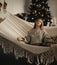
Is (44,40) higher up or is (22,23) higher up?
(22,23)

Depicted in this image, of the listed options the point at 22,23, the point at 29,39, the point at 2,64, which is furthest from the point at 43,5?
the point at 2,64

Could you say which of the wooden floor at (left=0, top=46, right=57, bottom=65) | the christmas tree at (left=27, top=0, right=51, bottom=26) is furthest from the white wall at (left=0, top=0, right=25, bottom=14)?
the wooden floor at (left=0, top=46, right=57, bottom=65)

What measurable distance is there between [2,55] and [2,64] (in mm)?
137

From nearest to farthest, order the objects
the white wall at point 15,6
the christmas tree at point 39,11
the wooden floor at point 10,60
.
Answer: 1. the wooden floor at point 10,60
2. the christmas tree at point 39,11
3. the white wall at point 15,6

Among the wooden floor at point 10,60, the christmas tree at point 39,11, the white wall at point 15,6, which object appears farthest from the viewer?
the white wall at point 15,6

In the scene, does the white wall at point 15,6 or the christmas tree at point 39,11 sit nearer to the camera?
the christmas tree at point 39,11

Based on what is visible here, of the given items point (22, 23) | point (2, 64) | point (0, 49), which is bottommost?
point (2, 64)

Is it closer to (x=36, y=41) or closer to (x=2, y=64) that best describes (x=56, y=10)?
(x=36, y=41)

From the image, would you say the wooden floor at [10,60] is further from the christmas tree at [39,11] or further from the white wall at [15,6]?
the white wall at [15,6]

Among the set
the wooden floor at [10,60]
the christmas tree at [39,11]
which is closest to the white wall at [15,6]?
the christmas tree at [39,11]

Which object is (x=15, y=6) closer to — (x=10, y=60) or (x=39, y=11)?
(x=39, y=11)

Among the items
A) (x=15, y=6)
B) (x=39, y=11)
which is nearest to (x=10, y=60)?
(x=39, y=11)

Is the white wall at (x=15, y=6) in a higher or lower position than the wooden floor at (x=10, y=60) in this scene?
higher

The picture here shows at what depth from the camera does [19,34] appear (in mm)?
3205
